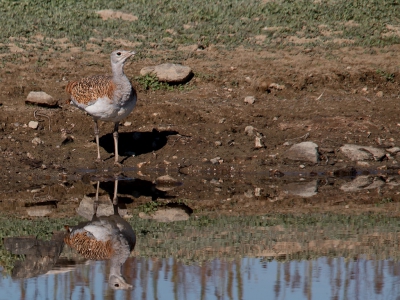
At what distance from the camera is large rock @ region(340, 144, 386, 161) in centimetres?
1145

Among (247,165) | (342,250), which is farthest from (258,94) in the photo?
(342,250)

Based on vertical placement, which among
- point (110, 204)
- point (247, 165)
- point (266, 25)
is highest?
point (266, 25)

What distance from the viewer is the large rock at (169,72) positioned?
13531mm

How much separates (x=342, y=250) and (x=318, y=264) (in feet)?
1.58

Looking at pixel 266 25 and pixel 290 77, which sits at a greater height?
pixel 266 25

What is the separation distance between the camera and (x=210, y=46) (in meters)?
14.9

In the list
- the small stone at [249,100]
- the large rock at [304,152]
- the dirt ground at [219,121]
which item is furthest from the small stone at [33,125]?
the large rock at [304,152]

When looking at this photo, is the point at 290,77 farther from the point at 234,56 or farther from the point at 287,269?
the point at 287,269

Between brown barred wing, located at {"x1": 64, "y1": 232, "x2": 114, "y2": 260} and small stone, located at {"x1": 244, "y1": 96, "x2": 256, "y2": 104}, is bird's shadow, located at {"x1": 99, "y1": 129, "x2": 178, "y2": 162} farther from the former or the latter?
brown barred wing, located at {"x1": 64, "y1": 232, "x2": 114, "y2": 260}

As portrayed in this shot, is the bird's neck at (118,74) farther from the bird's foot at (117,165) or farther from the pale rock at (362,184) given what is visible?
the pale rock at (362,184)

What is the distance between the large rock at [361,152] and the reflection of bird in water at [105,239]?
3836 millimetres

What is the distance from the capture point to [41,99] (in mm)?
12578

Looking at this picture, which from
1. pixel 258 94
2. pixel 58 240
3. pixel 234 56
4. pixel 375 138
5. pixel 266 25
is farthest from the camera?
pixel 266 25

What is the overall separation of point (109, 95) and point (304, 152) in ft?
8.56
